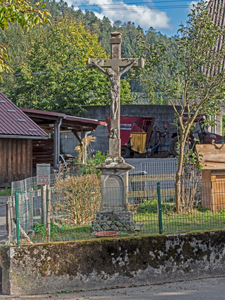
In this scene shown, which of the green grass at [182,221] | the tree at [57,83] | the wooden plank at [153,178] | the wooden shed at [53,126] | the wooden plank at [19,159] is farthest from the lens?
the tree at [57,83]

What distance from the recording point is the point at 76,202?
25.1ft

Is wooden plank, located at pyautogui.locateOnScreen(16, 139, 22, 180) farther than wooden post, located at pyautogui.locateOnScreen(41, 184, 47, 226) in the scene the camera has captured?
Yes

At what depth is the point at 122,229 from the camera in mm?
6805

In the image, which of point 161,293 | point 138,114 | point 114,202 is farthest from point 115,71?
point 138,114

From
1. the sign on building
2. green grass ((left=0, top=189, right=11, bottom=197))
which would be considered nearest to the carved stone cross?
the sign on building

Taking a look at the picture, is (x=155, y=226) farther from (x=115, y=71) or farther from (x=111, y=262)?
(x=115, y=71)

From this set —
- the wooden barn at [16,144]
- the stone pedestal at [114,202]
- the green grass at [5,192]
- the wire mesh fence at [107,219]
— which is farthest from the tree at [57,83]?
the wire mesh fence at [107,219]

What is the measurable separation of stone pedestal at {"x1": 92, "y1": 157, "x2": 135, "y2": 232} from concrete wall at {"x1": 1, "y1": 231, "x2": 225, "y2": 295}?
91 centimetres

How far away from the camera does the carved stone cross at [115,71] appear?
24.9 feet

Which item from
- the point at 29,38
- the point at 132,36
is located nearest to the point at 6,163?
the point at 29,38

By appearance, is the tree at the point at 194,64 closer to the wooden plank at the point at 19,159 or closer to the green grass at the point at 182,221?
the green grass at the point at 182,221

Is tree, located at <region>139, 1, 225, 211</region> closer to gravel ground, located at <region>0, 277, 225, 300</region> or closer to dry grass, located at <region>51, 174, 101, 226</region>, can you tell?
dry grass, located at <region>51, 174, 101, 226</region>

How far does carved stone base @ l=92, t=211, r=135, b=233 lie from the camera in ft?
22.4

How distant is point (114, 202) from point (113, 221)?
38 centimetres
